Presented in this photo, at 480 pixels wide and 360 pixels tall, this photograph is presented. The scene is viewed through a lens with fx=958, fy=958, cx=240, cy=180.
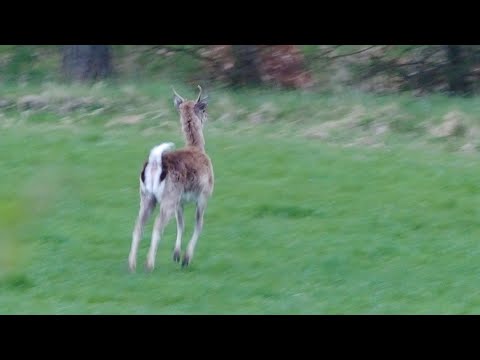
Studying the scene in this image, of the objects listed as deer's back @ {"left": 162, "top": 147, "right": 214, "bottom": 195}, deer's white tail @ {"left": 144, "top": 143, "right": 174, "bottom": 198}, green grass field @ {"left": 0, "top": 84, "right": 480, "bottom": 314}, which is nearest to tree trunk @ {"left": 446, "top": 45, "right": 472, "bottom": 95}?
green grass field @ {"left": 0, "top": 84, "right": 480, "bottom": 314}

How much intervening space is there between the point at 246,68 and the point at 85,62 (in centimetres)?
336

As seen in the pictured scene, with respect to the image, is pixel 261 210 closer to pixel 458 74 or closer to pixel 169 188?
pixel 169 188

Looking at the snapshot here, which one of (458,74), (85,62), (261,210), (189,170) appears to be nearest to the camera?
(189,170)

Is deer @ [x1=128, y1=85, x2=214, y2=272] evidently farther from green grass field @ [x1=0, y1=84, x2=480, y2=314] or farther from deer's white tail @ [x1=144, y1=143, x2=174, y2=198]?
green grass field @ [x1=0, y1=84, x2=480, y2=314]

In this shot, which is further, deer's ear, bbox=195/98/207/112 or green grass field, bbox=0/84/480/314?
deer's ear, bbox=195/98/207/112

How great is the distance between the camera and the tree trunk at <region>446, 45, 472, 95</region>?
1972 centimetres

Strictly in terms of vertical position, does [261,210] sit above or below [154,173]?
above

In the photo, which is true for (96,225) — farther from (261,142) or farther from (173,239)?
(261,142)

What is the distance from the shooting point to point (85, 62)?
1995 cm

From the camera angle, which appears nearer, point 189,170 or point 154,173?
point 154,173

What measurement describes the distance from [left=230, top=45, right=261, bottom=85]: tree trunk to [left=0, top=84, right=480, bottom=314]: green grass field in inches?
52.9

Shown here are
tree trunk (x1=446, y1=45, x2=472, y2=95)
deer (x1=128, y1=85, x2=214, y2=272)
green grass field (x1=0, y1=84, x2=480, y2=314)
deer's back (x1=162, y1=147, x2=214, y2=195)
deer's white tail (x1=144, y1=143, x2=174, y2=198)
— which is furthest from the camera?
tree trunk (x1=446, y1=45, x2=472, y2=95)

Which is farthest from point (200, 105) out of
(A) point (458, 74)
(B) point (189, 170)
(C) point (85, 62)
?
(A) point (458, 74)

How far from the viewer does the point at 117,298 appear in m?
7.48
